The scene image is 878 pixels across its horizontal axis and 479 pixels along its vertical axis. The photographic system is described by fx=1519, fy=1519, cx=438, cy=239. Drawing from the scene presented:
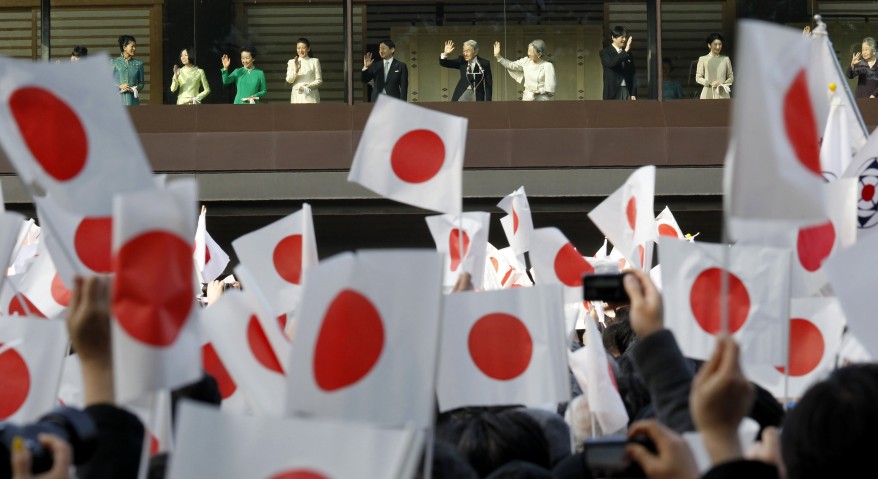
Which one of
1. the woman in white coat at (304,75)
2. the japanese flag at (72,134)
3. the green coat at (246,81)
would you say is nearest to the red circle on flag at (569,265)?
the japanese flag at (72,134)

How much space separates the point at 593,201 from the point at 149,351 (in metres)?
18.1

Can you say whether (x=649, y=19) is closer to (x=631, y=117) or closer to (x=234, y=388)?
(x=631, y=117)

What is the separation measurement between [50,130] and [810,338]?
2818 mm

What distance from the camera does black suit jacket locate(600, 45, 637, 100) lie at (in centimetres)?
1944

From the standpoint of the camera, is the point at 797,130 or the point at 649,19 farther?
the point at 649,19

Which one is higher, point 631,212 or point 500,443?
point 631,212

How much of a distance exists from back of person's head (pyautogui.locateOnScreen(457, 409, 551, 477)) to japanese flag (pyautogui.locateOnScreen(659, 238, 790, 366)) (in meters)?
0.84

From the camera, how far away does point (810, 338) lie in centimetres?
520

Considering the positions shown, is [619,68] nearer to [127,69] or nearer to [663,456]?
[127,69]

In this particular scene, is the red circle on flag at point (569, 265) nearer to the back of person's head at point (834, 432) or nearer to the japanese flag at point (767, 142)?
the japanese flag at point (767, 142)

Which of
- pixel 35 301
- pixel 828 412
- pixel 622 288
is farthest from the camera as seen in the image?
pixel 35 301

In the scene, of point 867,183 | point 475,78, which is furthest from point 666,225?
point 475,78

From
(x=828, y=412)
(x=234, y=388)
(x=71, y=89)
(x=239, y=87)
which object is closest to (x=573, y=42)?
(x=239, y=87)

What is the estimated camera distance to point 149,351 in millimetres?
2691
